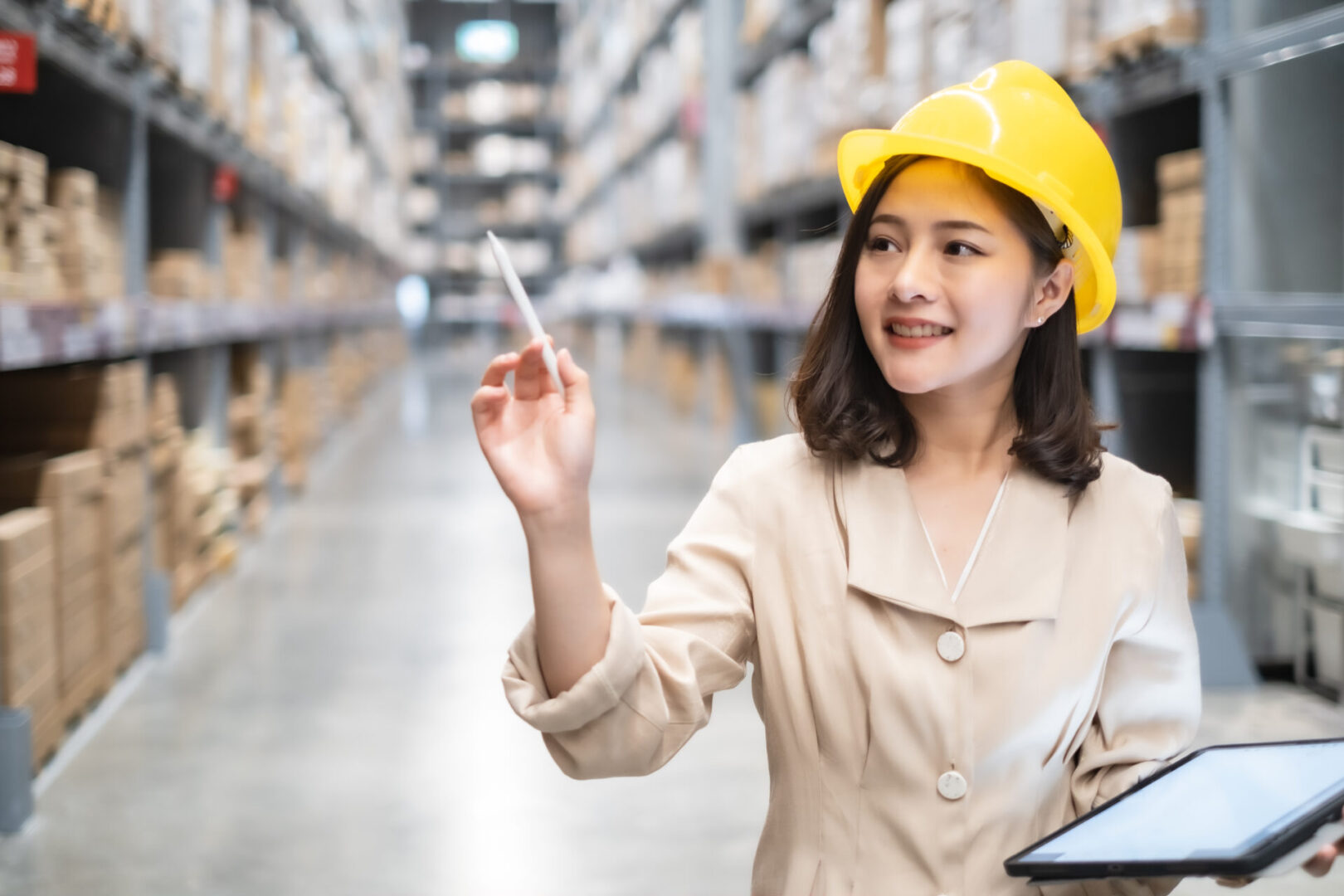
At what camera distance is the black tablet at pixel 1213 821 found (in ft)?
3.24

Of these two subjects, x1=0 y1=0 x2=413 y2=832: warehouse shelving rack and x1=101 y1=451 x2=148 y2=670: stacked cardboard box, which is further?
x1=101 y1=451 x2=148 y2=670: stacked cardboard box

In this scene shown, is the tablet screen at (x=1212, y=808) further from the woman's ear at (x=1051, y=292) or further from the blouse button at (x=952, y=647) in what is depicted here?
the woman's ear at (x=1051, y=292)

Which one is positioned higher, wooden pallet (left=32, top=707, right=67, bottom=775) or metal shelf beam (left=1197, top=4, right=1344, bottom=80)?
metal shelf beam (left=1197, top=4, right=1344, bottom=80)

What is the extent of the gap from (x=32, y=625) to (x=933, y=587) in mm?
2346

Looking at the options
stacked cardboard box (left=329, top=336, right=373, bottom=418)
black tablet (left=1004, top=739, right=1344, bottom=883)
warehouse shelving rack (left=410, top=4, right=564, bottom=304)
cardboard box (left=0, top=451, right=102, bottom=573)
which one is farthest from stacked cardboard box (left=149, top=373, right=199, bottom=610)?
warehouse shelving rack (left=410, top=4, right=564, bottom=304)

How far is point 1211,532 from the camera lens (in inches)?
139

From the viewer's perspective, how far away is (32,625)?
2.87 m

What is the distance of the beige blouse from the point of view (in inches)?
47.4

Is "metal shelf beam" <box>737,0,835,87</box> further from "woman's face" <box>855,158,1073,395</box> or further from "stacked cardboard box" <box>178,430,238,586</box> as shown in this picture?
"woman's face" <box>855,158,1073,395</box>

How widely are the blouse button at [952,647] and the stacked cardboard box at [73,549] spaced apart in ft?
8.33

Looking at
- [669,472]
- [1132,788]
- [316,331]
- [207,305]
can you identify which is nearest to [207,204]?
[207,305]

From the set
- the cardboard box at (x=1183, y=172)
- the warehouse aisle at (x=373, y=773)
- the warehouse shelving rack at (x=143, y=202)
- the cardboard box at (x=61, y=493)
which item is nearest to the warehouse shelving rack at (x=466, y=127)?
the warehouse shelving rack at (x=143, y=202)

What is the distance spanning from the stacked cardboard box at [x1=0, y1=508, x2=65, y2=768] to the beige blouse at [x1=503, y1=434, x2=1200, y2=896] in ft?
6.45

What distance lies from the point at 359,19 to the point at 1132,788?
11.7m
